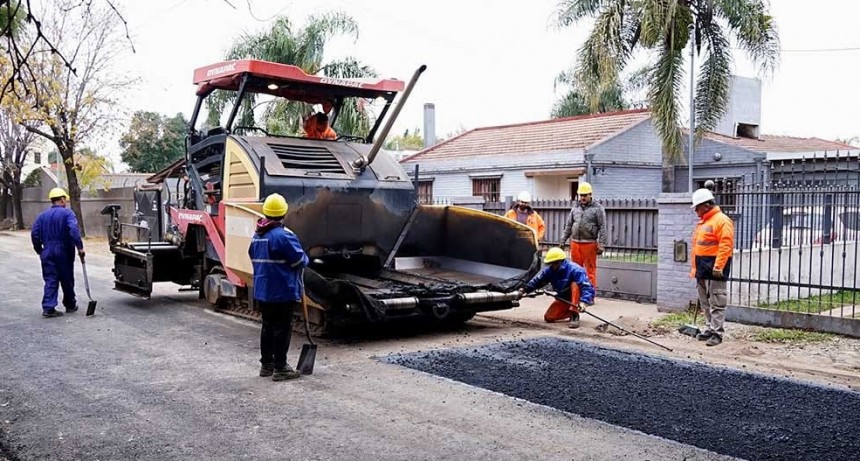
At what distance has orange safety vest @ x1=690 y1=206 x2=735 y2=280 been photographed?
27.1 feet

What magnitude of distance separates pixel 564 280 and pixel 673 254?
1721 mm

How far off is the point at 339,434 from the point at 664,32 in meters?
13.1

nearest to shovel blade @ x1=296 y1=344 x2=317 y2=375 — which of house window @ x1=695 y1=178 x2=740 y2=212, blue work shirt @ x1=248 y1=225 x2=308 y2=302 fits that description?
blue work shirt @ x1=248 y1=225 x2=308 y2=302

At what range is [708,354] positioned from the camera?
7.79 meters

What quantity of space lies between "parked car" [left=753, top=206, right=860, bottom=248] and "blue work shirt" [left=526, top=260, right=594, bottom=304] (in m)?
2.33

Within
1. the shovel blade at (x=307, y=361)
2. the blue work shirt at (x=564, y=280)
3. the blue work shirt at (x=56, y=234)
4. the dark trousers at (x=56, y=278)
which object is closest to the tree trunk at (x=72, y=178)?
the blue work shirt at (x=56, y=234)

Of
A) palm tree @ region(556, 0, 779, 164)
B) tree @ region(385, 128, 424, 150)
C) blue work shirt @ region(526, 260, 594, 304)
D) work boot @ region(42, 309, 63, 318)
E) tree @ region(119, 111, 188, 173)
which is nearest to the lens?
blue work shirt @ region(526, 260, 594, 304)

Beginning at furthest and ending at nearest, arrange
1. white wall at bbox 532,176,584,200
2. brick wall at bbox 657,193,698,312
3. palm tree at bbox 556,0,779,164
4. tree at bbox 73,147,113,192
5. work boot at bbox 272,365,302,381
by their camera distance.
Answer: tree at bbox 73,147,113,192
white wall at bbox 532,176,584,200
palm tree at bbox 556,0,779,164
brick wall at bbox 657,193,698,312
work boot at bbox 272,365,302,381

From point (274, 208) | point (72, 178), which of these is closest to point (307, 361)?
point (274, 208)

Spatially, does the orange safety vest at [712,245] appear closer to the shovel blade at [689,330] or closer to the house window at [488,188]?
the shovel blade at [689,330]

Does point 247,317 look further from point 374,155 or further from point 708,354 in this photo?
point 708,354

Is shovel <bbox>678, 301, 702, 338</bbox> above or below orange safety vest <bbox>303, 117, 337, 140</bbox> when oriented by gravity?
below

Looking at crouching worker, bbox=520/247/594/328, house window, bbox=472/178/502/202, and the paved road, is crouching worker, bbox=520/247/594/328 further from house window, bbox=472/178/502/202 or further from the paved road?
house window, bbox=472/178/502/202

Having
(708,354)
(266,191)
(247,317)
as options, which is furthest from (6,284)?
(708,354)
